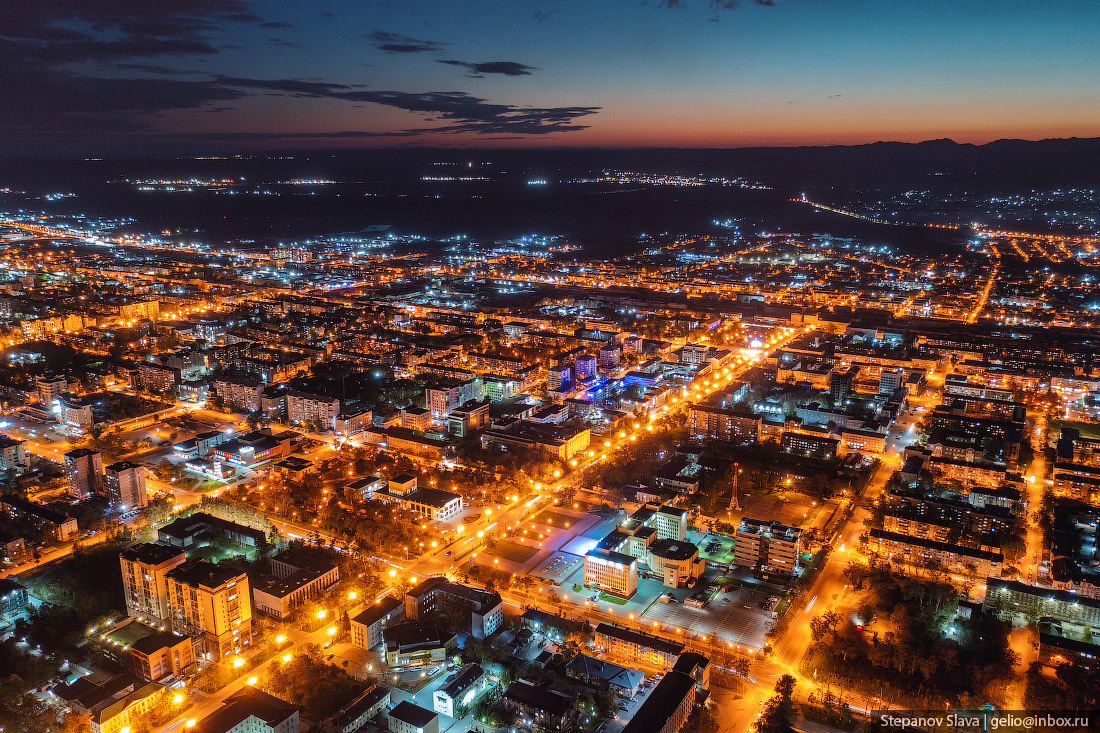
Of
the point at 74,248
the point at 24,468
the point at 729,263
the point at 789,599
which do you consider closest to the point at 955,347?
the point at 789,599

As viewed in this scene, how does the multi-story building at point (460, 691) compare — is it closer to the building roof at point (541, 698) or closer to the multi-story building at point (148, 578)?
the building roof at point (541, 698)

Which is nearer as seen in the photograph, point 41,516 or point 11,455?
point 41,516

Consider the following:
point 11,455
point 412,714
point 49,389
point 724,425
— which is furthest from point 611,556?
point 49,389

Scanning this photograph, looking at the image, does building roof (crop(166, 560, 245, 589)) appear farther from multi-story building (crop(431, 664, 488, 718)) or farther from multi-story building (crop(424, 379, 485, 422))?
multi-story building (crop(424, 379, 485, 422))

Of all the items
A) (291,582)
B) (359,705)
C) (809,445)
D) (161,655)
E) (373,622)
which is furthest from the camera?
(809,445)

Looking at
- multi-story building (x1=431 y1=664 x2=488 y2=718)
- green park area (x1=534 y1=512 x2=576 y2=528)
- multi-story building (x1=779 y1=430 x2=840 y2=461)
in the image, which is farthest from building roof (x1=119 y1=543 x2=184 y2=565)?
multi-story building (x1=779 y1=430 x2=840 y2=461)

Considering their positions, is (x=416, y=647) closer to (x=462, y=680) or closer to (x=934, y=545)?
(x=462, y=680)
